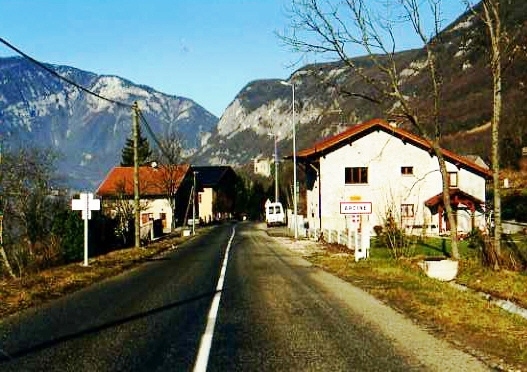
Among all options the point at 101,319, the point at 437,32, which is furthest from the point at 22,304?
the point at 437,32

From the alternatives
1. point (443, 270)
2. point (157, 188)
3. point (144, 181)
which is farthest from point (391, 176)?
point (144, 181)

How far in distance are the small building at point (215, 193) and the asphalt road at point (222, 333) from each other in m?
91.4

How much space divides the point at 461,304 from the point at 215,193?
10063 cm

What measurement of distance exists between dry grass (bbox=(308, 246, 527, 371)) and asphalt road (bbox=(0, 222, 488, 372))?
0.42 m

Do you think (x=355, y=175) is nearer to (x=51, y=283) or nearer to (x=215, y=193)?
(x=51, y=283)

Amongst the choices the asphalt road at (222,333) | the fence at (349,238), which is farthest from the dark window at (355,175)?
the asphalt road at (222,333)

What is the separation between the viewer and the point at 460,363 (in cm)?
736

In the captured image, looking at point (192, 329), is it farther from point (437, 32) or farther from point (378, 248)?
point (378, 248)

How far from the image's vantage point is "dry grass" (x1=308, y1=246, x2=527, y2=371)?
8421 mm

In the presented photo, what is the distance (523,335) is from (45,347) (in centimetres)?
643

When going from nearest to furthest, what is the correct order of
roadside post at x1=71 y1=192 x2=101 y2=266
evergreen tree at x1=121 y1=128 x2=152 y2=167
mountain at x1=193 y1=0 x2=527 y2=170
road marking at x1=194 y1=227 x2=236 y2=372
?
1. road marking at x1=194 y1=227 x2=236 y2=372
2. mountain at x1=193 y1=0 x2=527 y2=170
3. roadside post at x1=71 y1=192 x2=101 y2=266
4. evergreen tree at x1=121 y1=128 x2=152 y2=167

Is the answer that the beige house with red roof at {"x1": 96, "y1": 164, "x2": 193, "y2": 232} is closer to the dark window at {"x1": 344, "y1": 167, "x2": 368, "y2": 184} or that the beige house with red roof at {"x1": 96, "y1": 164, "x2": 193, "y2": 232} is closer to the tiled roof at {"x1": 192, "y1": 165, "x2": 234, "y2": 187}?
the tiled roof at {"x1": 192, "y1": 165, "x2": 234, "y2": 187}

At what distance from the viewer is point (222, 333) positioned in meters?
9.03

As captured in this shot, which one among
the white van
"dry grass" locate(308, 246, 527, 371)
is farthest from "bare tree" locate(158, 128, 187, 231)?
"dry grass" locate(308, 246, 527, 371)
